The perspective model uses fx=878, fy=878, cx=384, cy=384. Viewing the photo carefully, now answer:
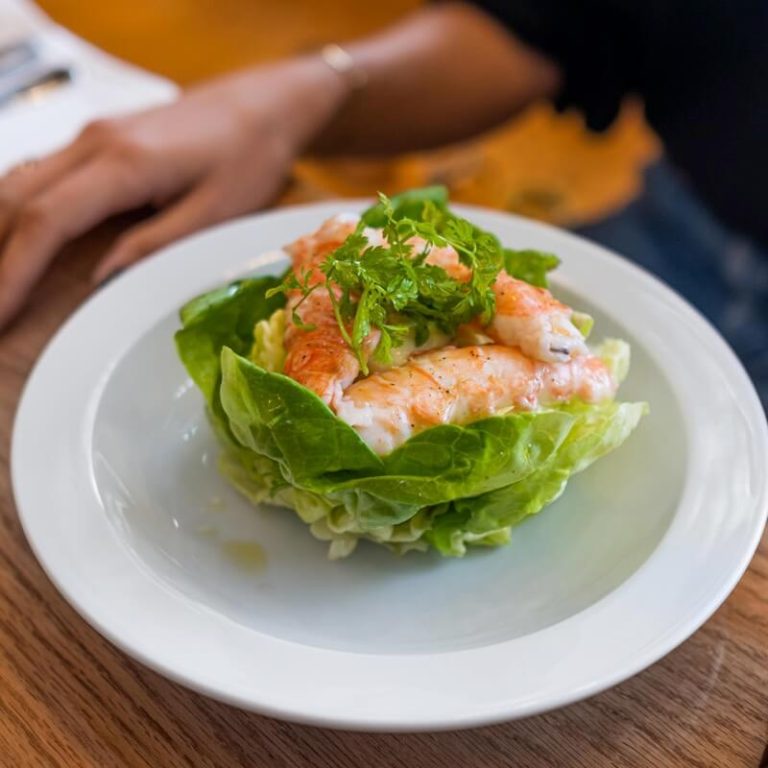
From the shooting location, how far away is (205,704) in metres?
0.75

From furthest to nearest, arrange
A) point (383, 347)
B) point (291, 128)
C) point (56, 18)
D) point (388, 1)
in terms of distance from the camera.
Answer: point (388, 1), point (56, 18), point (291, 128), point (383, 347)

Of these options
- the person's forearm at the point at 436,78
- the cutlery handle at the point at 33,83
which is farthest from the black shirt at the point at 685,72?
the cutlery handle at the point at 33,83

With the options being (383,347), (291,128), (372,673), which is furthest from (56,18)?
(372,673)

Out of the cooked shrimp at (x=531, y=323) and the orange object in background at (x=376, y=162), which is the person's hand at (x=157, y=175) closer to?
the cooked shrimp at (x=531, y=323)

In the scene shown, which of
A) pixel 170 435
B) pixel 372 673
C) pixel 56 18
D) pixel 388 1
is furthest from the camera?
pixel 388 1

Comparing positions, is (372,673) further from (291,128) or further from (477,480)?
(291,128)

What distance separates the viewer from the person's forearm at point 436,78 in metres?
1.68

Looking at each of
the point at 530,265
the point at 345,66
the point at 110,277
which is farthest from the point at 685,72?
the point at 110,277

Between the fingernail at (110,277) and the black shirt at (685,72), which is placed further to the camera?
the black shirt at (685,72)

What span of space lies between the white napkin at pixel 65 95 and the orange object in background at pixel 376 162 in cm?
95

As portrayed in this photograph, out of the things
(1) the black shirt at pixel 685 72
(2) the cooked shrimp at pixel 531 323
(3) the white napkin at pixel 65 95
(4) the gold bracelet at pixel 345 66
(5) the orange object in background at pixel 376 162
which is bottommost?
(5) the orange object in background at pixel 376 162

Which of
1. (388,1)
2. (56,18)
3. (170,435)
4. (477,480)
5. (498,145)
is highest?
(477,480)

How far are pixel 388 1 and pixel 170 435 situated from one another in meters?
2.77

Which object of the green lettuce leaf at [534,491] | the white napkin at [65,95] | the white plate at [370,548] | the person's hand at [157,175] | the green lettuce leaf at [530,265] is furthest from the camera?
the white napkin at [65,95]
